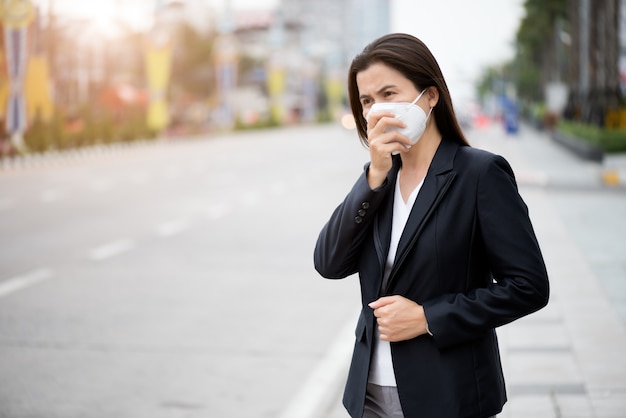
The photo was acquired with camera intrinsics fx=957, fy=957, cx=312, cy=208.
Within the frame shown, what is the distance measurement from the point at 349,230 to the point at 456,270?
0.30 metres

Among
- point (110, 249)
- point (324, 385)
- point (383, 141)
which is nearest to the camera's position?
point (383, 141)

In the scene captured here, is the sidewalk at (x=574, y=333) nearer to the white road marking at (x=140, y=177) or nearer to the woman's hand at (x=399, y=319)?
the woman's hand at (x=399, y=319)

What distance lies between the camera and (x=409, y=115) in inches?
95.3

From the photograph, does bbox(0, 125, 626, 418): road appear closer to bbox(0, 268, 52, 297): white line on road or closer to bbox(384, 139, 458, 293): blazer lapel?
bbox(0, 268, 52, 297): white line on road

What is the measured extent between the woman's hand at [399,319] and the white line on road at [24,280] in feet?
25.1

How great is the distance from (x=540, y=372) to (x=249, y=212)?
1171 cm

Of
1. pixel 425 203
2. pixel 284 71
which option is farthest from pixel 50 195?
pixel 284 71

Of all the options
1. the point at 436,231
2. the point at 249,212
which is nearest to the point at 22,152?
the point at 249,212

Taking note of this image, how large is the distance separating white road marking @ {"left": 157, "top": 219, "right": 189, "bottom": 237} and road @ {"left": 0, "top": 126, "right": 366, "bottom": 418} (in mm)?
31

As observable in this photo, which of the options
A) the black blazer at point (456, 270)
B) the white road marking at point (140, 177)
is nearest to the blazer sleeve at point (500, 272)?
the black blazer at point (456, 270)

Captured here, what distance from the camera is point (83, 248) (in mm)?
12688

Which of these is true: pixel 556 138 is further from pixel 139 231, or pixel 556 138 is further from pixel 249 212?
pixel 139 231

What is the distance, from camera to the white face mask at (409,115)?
7.93ft

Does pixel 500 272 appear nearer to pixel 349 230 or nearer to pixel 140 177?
pixel 349 230
